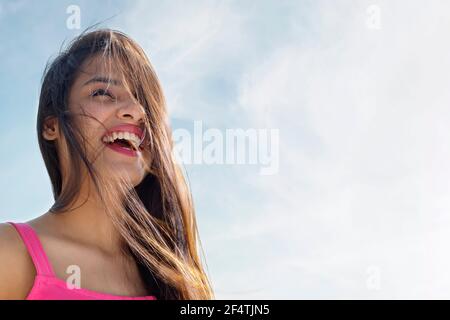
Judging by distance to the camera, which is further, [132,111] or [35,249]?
[132,111]

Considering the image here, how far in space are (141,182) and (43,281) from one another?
894 millimetres

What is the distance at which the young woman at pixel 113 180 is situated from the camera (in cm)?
288

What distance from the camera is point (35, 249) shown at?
8.46 feet

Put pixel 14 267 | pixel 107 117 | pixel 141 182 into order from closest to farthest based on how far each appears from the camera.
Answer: pixel 14 267
pixel 107 117
pixel 141 182

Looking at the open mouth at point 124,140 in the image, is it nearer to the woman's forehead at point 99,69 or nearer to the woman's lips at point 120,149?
the woman's lips at point 120,149

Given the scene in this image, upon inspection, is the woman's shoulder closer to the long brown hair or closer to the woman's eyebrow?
the long brown hair

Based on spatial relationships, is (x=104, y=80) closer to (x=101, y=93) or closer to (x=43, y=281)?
(x=101, y=93)

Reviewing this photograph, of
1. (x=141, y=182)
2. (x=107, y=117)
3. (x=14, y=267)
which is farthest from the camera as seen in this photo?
(x=141, y=182)

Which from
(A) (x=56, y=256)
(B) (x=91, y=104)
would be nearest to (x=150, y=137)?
(B) (x=91, y=104)

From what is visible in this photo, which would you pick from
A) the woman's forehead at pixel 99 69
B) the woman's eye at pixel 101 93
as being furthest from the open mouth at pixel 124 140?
the woman's forehead at pixel 99 69

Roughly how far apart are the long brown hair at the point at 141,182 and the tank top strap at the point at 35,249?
28cm

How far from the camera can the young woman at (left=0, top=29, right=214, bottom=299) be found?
2.88m

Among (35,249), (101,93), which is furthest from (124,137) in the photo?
(35,249)

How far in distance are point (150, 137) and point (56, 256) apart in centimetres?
78
